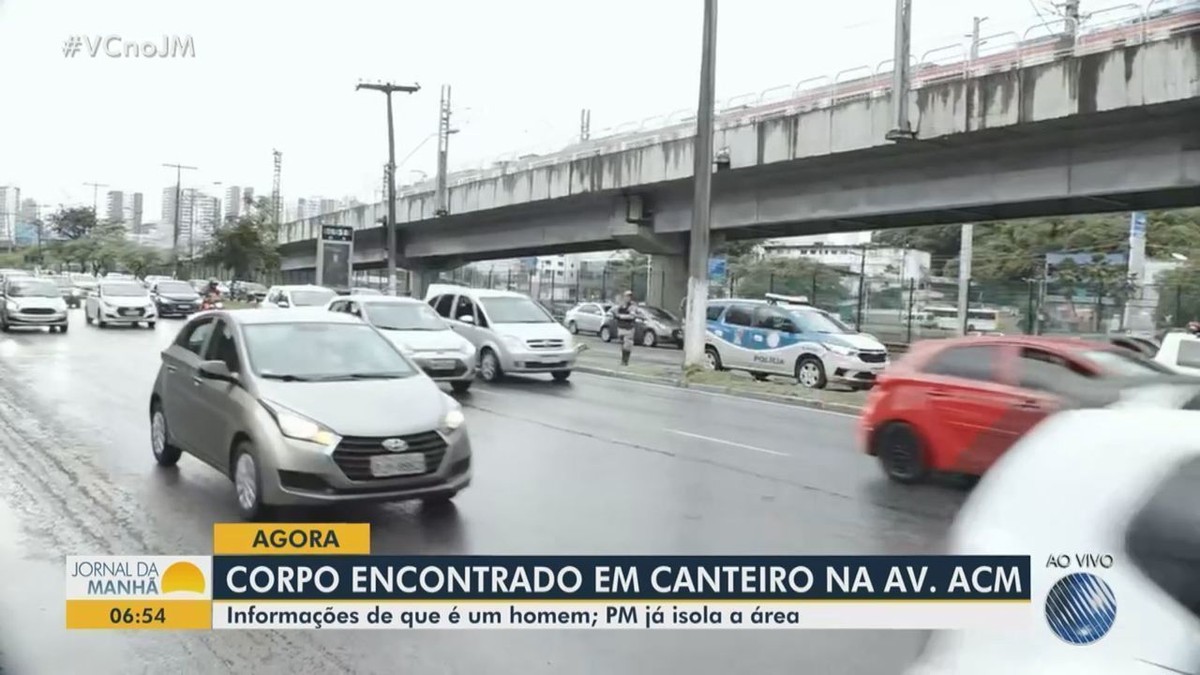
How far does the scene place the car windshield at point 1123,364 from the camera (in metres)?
4.18

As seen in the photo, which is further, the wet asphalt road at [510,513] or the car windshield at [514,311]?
the car windshield at [514,311]

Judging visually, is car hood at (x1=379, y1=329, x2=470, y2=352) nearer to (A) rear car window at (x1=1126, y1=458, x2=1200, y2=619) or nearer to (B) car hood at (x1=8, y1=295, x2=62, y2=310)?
(B) car hood at (x1=8, y1=295, x2=62, y2=310)

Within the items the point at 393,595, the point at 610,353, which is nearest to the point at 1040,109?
the point at 610,353

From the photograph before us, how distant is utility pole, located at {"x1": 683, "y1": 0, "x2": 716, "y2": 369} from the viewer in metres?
18.8

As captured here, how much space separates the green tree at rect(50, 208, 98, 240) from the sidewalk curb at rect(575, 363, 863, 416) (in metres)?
9.51

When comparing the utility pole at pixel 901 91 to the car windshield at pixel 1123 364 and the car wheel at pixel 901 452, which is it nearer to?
the car wheel at pixel 901 452

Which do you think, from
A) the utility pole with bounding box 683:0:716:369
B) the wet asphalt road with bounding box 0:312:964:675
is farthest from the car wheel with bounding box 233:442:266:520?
the utility pole with bounding box 683:0:716:369

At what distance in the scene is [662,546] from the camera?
515 centimetres

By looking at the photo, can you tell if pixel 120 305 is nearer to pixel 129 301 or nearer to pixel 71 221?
pixel 129 301

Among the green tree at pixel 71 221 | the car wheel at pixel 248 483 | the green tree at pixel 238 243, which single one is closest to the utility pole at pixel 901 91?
the green tree at pixel 238 243

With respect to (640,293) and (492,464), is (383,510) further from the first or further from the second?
A: (640,293)

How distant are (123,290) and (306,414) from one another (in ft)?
41.7

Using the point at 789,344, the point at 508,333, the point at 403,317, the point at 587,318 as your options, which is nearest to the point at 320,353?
the point at 403,317

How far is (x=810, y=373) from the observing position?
18.1 metres
